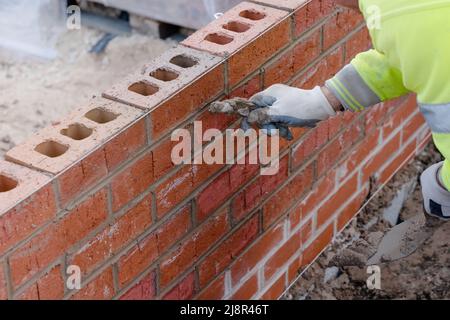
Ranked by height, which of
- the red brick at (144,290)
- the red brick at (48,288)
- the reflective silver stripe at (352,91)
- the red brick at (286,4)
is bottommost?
the red brick at (144,290)

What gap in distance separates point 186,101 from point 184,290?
0.69m

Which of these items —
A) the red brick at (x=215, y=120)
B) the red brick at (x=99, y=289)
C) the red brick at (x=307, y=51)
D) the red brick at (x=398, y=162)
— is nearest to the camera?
the red brick at (x=99, y=289)

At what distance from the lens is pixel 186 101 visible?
2.38 m

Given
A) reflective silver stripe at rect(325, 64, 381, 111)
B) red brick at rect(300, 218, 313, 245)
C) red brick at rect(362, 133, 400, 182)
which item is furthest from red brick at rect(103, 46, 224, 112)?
red brick at rect(362, 133, 400, 182)

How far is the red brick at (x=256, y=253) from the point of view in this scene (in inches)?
116

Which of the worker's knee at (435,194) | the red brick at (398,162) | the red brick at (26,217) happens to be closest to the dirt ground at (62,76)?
the red brick at (398,162)

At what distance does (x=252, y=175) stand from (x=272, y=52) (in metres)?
0.44

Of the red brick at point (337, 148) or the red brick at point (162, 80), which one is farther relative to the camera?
the red brick at point (337, 148)

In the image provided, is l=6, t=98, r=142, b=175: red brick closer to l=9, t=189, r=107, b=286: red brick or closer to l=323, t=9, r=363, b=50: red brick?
l=9, t=189, r=107, b=286: red brick

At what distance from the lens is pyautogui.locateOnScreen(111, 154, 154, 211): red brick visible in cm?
225

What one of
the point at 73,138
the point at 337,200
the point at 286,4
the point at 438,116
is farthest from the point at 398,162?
the point at 73,138

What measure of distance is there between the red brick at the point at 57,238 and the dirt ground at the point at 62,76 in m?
1.40

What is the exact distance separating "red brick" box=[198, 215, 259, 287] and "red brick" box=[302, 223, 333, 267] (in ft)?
1.59

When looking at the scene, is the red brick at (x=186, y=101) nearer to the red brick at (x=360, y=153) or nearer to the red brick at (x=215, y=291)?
the red brick at (x=215, y=291)
